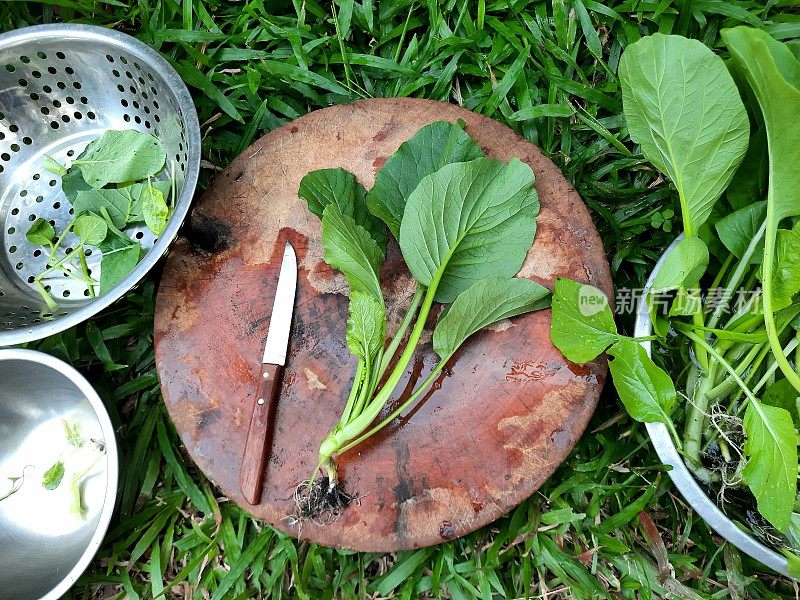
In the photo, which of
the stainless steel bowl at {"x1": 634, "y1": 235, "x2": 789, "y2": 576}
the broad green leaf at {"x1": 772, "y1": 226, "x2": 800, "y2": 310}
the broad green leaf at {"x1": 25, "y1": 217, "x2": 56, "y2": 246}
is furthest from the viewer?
the broad green leaf at {"x1": 25, "y1": 217, "x2": 56, "y2": 246}

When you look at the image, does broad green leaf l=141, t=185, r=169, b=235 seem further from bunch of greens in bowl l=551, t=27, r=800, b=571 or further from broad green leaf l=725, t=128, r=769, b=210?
broad green leaf l=725, t=128, r=769, b=210

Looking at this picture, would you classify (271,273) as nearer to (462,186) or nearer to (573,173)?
(462,186)

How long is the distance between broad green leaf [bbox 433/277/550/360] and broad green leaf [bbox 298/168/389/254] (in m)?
0.21

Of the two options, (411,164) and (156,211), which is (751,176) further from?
(156,211)

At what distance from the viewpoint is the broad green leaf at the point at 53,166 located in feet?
4.38

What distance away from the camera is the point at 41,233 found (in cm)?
132

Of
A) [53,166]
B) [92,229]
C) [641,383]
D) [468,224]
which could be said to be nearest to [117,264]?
[92,229]

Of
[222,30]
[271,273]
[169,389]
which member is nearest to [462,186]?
[271,273]

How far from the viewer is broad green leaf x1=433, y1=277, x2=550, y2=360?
1048 millimetres

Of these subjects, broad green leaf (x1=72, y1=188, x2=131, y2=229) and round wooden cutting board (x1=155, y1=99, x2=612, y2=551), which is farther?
broad green leaf (x1=72, y1=188, x2=131, y2=229)

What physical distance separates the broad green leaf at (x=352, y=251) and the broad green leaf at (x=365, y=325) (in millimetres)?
31

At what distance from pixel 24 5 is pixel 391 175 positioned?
1.05m

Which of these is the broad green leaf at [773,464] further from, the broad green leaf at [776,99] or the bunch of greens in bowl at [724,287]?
the broad green leaf at [776,99]

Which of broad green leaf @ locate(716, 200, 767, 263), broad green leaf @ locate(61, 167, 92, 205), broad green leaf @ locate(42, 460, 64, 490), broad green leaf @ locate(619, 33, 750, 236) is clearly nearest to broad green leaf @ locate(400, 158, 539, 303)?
broad green leaf @ locate(619, 33, 750, 236)
